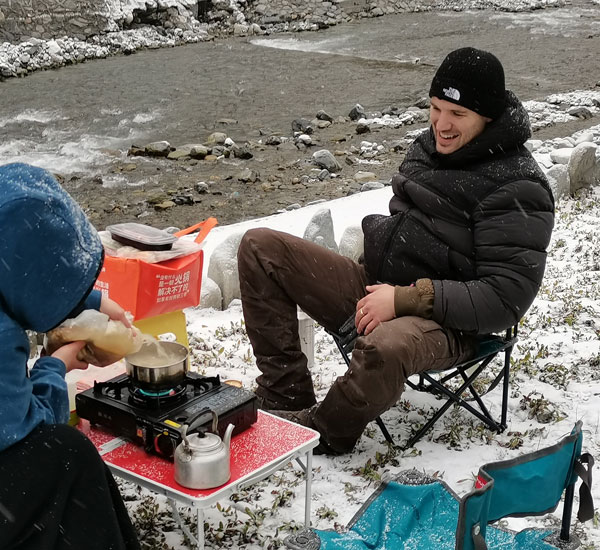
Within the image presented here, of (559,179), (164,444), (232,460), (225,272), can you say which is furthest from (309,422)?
(559,179)

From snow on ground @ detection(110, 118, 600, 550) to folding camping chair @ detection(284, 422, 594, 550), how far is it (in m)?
0.14

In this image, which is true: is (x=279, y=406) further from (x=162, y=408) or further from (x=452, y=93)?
(x=452, y=93)

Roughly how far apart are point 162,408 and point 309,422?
0.81m

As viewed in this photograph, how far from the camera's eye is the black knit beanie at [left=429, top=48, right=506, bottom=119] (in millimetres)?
3359

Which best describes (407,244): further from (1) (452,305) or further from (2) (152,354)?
(2) (152,354)

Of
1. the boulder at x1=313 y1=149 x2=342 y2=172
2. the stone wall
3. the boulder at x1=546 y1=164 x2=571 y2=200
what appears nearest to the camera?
the boulder at x1=546 y1=164 x2=571 y2=200

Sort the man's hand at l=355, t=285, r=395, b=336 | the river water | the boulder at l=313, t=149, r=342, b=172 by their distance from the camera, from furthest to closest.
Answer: the river water, the boulder at l=313, t=149, r=342, b=172, the man's hand at l=355, t=285, r=395, b=336

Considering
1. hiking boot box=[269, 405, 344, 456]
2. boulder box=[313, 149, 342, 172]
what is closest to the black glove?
hiking boot box=[269, 405, 344, 456]

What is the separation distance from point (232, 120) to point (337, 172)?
2976mm

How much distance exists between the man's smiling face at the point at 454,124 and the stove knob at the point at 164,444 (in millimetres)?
1590

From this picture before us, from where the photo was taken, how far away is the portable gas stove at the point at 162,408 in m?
2.74

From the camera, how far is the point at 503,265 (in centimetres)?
329

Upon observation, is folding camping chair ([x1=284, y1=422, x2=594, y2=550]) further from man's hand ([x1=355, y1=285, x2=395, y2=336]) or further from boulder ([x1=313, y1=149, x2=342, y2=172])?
boulder ([x1=313, y1=149, x2=342, y2=172])

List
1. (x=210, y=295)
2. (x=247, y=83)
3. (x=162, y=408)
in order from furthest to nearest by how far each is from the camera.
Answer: (x=247, y=83) → (x=210, y=295) → (x=162, y=408)
